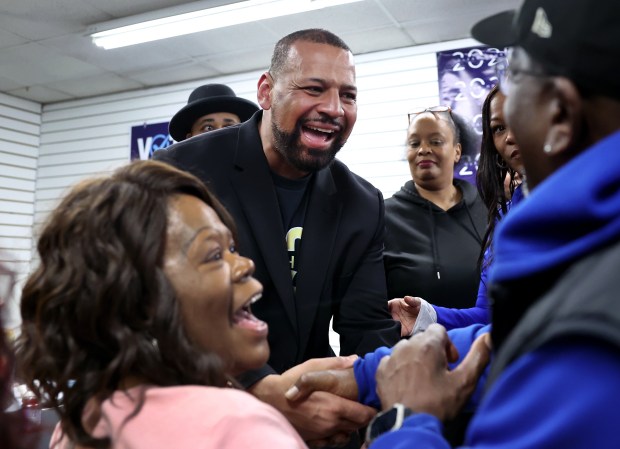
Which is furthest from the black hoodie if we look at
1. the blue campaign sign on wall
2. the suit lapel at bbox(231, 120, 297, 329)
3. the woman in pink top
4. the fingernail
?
the blue campaign sign on wall

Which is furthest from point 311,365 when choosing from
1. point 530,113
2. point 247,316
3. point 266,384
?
point 530,113

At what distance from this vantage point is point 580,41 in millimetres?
858

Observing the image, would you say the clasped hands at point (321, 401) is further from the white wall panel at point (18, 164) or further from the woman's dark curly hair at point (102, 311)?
the white wall panel at point (18, 164)

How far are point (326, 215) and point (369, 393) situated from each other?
899mm

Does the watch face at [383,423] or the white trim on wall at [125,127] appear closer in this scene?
the watch face at [383,423]

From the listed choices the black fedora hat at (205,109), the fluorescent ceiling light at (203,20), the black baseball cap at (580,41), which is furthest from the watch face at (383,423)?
the fluorescent ceiling light at (203,20)

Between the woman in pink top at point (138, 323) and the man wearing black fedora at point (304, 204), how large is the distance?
86cm

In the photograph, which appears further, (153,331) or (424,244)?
(424,244)

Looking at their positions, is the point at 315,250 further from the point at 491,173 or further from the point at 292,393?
the point at 491,173

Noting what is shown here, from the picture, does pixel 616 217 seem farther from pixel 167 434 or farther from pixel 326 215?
pixel 326 215

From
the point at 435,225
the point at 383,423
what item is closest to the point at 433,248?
the point at 435,225

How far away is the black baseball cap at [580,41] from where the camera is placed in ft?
2.76

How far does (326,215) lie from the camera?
2.54m

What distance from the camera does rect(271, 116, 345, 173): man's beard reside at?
102 inches
